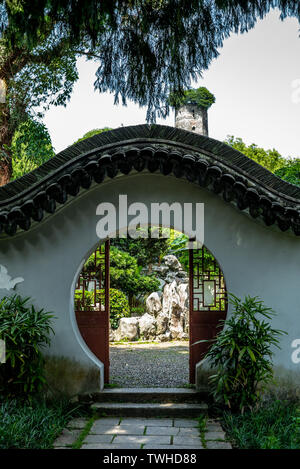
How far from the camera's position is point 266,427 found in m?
4.71

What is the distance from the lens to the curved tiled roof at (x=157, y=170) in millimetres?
5371

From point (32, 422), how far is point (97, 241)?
2327 millimetres

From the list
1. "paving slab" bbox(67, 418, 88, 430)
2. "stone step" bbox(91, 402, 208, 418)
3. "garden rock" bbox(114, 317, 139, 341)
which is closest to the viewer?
"paving slab" bbox(67, 418, 88, 430)

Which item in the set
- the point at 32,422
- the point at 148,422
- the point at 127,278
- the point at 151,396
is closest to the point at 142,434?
the point at 148,422

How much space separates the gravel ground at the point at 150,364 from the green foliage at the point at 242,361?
59.8 inches

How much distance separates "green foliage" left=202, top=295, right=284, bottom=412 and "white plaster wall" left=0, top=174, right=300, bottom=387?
0.56 metres

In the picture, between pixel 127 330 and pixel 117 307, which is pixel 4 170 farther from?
pixel 127 330

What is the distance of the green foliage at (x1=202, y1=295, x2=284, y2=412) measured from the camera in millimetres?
5129

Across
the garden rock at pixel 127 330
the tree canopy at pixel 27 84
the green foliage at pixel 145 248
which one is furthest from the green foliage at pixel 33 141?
the green foliage at pixel 145 248

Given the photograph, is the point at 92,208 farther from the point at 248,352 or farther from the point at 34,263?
the point at 248,352

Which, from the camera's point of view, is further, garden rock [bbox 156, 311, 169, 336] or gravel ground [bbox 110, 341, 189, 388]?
garden rock [bbox 156, 311, 169, 336]

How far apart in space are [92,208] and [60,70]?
773 centimetres

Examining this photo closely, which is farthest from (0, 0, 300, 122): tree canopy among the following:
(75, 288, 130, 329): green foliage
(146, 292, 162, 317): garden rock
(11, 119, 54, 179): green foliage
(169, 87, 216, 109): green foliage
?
(169, 87, 216, 109): green foliage

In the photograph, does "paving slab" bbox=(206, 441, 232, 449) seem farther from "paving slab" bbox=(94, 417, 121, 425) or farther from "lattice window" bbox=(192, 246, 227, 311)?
"lattice window" bbox=(192, 246, 227, 311)
